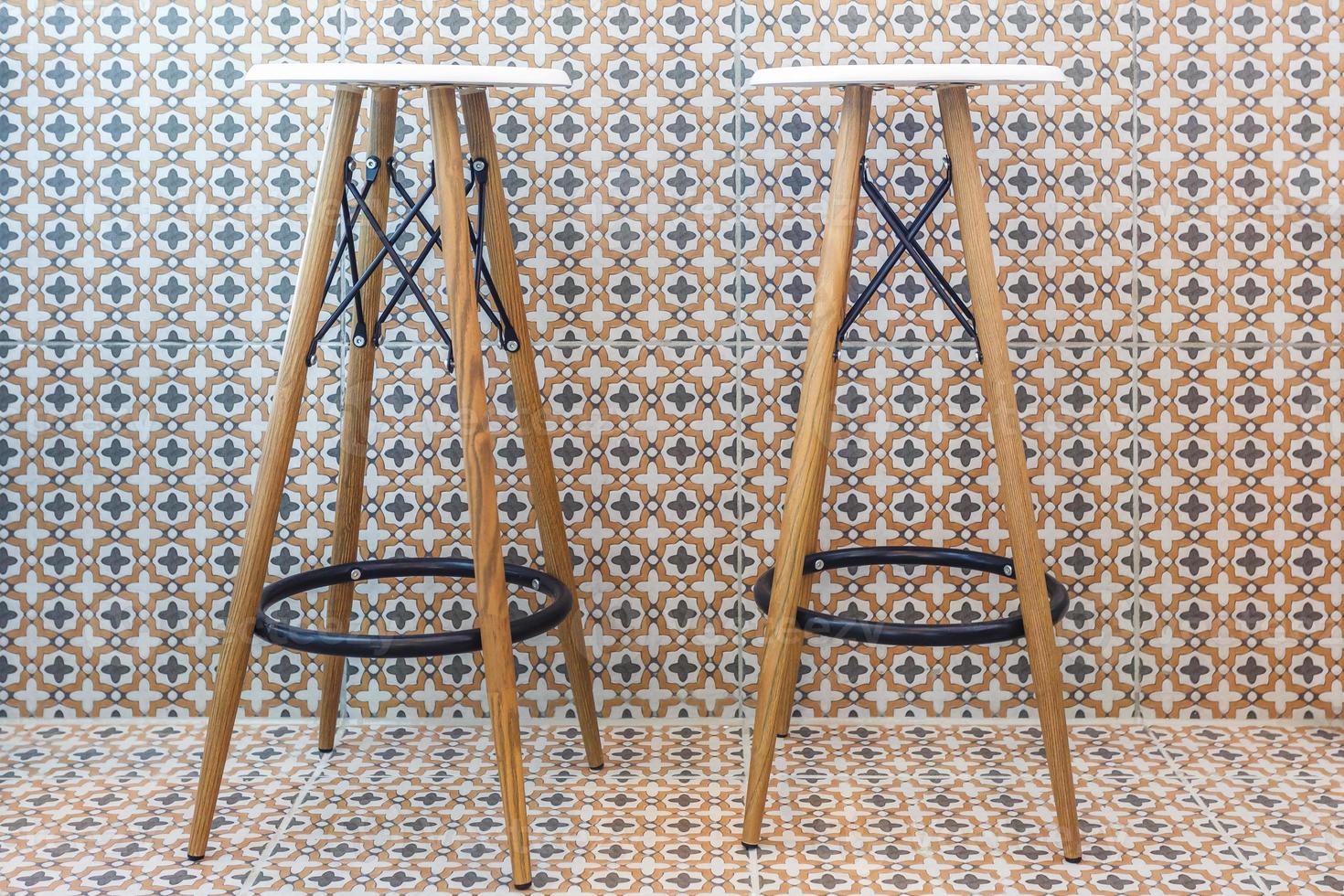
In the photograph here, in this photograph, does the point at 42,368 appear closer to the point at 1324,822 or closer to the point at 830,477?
the point at 830,477

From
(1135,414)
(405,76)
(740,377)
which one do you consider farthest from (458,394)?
(1135,414)

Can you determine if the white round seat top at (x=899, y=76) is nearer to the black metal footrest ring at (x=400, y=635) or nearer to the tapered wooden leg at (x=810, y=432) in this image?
the tapered wooden leg at (x=810, y=432)

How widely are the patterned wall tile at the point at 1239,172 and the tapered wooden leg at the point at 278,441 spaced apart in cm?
113

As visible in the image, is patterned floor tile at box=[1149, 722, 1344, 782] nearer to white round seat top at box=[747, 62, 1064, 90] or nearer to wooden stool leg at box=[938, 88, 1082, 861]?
wooden stool leg at box=[938, 88, 1082, 861]

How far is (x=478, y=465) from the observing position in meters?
1.42

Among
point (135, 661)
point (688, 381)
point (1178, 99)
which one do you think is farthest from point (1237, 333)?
point (135, 661)

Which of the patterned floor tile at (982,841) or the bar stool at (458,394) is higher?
the bar stool at (458,394)

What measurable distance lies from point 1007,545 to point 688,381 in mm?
547

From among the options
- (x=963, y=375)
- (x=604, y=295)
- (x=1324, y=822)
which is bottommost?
(x=1324, y=822)

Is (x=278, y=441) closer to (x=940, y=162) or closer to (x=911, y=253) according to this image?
(x=911, y=253)

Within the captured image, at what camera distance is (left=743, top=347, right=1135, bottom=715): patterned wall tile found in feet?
5.94

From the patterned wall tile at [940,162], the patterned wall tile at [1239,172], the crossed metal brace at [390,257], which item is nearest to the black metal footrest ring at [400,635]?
the crossed metal brace at [390,257]

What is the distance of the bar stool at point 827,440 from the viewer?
1.44m

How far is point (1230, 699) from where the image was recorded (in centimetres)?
185
